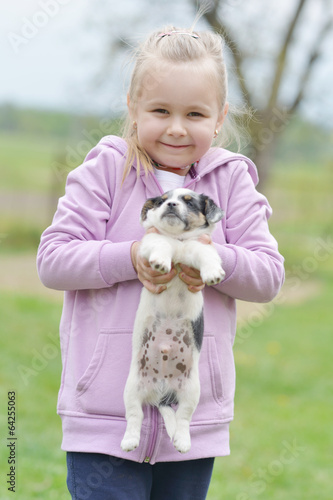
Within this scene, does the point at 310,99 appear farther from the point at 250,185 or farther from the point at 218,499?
the point at 250,185

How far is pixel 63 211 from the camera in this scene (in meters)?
2.31

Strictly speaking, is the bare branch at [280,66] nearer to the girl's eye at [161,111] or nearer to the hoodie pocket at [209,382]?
the girl's eye at [161,111]

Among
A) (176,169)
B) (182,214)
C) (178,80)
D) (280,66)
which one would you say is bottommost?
(182,214)

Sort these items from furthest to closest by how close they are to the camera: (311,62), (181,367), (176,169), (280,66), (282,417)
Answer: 1. (311,62)
2. (280,66)
3. (282,417)
4. (176,169)
5. (181,367)

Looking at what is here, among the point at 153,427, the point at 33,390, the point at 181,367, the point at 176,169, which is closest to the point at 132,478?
the point at 153,427

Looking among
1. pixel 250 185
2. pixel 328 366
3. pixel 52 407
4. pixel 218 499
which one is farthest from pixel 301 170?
pixel 250 185

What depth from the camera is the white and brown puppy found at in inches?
81.4

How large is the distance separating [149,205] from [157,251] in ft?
0.82

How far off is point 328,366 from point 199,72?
271 inches

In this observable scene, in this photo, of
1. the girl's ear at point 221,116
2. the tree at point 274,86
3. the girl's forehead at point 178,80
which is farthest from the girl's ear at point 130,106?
the tree at point 274,86

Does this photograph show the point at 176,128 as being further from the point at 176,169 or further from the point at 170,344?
the point at 170,344

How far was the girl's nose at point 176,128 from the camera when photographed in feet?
7.43

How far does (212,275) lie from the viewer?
6.13ft

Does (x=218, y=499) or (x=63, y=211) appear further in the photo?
(x=218, y=499)
